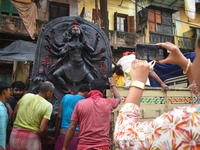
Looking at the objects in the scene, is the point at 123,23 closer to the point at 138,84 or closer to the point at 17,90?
the point at 17,90

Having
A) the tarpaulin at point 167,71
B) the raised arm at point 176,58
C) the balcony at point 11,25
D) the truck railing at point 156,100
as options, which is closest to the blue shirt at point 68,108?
the truck railing at point 156,100

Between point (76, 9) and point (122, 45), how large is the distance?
16.6ft

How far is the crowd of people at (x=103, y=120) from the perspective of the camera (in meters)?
0.81

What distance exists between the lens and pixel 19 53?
287 inches

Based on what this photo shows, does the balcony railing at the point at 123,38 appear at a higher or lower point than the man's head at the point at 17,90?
higher

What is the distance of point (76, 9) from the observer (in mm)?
14789

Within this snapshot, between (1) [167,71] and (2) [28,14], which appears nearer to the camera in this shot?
(1) [167,71]

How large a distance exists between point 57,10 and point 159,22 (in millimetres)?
9796

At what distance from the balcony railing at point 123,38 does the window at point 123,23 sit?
5.61 feet

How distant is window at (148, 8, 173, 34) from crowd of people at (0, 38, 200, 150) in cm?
1557

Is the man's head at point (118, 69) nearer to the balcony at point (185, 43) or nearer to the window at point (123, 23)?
the window at point (123, 23)

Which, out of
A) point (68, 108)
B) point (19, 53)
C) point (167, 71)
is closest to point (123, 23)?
point (167, 71)

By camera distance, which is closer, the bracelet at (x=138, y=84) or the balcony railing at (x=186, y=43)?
the bracelet at (x=138, y=84)

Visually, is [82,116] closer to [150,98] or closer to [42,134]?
[42,134]
